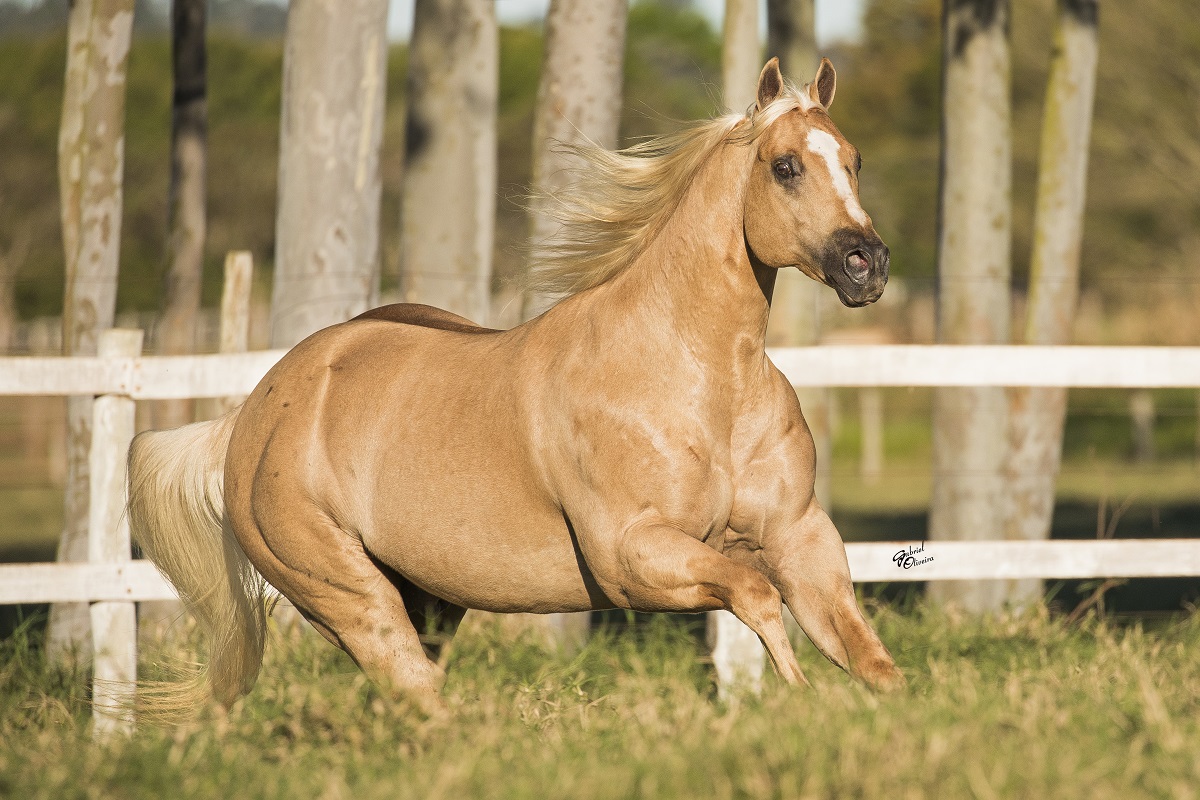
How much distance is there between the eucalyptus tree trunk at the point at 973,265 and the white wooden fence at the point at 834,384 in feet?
4.80

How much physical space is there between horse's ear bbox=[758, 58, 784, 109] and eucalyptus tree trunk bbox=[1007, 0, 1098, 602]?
3467 millimetres

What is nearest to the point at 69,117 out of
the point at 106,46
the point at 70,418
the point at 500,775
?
the point at 106,46

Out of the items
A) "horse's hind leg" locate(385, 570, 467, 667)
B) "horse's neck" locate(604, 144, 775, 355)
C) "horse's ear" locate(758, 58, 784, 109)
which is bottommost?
"horse's hind leg" locate(385, 570, 467, 667)

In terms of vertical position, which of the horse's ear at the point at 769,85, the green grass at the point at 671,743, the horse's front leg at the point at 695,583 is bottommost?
the green grass at the point at 671,743

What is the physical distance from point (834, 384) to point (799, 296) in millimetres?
1940

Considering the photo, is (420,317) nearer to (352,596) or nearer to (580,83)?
(352,596)

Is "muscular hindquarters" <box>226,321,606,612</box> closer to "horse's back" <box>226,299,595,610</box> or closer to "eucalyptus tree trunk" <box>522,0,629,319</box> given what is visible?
"horse's back" <box>226,299,595,610</box>

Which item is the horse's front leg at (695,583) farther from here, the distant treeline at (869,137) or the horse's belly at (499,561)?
the distant treeline at (869,137)

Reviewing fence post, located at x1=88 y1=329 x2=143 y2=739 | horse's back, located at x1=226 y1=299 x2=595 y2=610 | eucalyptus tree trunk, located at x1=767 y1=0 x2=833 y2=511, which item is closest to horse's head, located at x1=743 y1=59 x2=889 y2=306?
horse's back, located at x1=226 y1=299 x2=595 y2=610

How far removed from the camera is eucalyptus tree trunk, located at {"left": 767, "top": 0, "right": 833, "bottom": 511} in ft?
22.8

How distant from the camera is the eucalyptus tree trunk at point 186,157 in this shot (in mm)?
7711

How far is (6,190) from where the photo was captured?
89.5ft

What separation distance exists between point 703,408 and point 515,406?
0.59 metres

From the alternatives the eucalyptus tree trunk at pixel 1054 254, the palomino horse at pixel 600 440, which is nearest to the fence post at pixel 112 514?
the palomino horse at pixel 600 440
